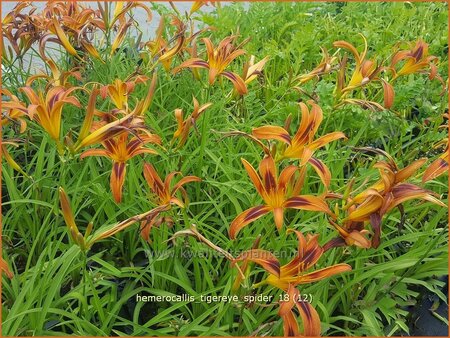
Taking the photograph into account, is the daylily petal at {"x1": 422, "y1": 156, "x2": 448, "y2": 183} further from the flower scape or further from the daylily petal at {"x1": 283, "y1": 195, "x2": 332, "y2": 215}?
the daylily petal at {"x1": 283, "y1": 195, "x2": 332, "y2": 215}

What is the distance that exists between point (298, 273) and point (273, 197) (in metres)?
0.18

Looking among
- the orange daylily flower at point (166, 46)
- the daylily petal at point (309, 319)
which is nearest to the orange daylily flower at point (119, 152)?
the daylily petal at point (309, 319)

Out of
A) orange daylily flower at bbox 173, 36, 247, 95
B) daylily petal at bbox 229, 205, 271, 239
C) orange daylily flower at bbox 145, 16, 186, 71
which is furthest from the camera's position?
orange daylily flower at bbox 145, 16, 186, 71

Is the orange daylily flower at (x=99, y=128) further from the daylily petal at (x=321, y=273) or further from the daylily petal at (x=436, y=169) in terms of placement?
the daylily petal at (x=436, y=169)

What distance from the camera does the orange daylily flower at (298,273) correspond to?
101cm

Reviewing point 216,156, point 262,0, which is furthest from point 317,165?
point 262,0

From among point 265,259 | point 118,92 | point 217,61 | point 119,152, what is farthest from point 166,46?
point 265,259

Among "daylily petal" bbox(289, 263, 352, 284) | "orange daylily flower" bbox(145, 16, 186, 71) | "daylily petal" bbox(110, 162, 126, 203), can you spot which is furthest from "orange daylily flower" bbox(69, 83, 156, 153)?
"orange daylily flower" bbox(145, 16, 186, 71)

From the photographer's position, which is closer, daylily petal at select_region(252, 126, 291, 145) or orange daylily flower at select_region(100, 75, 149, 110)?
daylily petal at select_region(252, 126, 291, 145)

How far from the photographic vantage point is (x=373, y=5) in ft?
11.9

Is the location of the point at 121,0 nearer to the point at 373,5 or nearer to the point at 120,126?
the point at 120,126

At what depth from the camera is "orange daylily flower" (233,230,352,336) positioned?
3.33 feet

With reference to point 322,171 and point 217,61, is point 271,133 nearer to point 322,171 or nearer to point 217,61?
point 322,171

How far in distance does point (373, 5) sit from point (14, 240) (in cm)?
284
